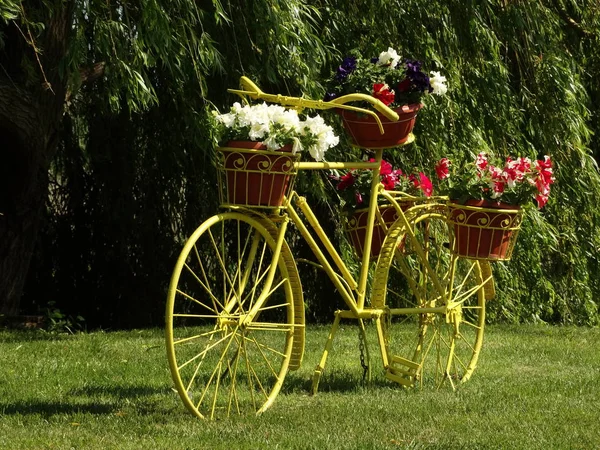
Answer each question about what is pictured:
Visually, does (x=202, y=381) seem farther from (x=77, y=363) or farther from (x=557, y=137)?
(x=557, y=137)

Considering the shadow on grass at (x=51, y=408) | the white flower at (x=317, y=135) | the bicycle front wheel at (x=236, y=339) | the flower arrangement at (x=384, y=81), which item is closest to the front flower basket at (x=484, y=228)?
the flower arrangement at (x=384, y=81)

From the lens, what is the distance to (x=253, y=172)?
4902mm

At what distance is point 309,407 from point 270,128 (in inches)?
49.6

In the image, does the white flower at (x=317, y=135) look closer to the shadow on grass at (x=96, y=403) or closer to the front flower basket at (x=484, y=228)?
the front flower basket at (x=484, y=228)

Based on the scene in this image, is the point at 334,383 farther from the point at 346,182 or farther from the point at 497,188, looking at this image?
the point at 497,188

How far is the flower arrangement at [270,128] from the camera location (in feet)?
16.2

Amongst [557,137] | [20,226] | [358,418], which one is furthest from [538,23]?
[358,418]

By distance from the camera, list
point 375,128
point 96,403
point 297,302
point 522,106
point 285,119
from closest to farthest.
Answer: point 285,119 → point 297,302 → point 96,403 → point 375,128 → point 522,106

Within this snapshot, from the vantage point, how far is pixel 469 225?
595 centimetres

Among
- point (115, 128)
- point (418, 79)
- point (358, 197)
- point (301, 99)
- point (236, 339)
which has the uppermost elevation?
point (115, 128)

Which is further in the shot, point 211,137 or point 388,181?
point 211,137

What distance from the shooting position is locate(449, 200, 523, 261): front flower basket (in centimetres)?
592

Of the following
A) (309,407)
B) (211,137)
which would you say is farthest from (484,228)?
(211,137)

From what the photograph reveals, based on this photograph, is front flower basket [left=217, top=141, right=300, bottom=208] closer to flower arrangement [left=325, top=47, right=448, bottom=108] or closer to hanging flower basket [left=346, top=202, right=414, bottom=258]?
flower arrangement [left=325, top=47, right=448, bottom=108]
